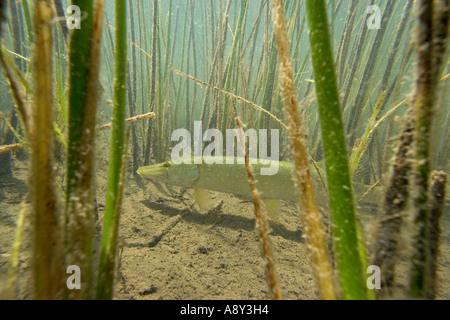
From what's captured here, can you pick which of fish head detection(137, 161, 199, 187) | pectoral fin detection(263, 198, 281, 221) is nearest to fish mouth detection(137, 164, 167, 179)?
fish head detection(137, 161, 199, 187)

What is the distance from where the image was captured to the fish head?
3100 mm

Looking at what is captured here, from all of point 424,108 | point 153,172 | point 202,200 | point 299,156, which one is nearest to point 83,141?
point 299,156

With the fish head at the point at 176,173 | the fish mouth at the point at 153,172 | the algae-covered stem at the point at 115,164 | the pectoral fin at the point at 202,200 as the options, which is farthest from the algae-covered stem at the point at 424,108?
the fish mouth at the point at 153,172

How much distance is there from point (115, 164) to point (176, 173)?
94.0 inches

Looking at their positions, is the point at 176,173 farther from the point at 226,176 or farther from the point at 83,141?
the point at 83,141

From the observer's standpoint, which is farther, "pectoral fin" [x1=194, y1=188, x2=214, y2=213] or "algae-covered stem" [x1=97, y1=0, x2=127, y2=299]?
"pectoral fin" [x1=194, y1=188, x2=214, y2=213]

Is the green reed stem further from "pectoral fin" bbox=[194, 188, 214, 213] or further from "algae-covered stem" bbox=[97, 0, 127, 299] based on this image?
"pectoral fin" bbox=[194, 188, 214, 213]

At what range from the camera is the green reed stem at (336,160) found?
2.05ft

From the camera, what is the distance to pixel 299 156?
792 millimetres

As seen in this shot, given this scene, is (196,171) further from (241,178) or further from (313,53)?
(313,53)

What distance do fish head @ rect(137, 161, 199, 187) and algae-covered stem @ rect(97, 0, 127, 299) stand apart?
2300mm
